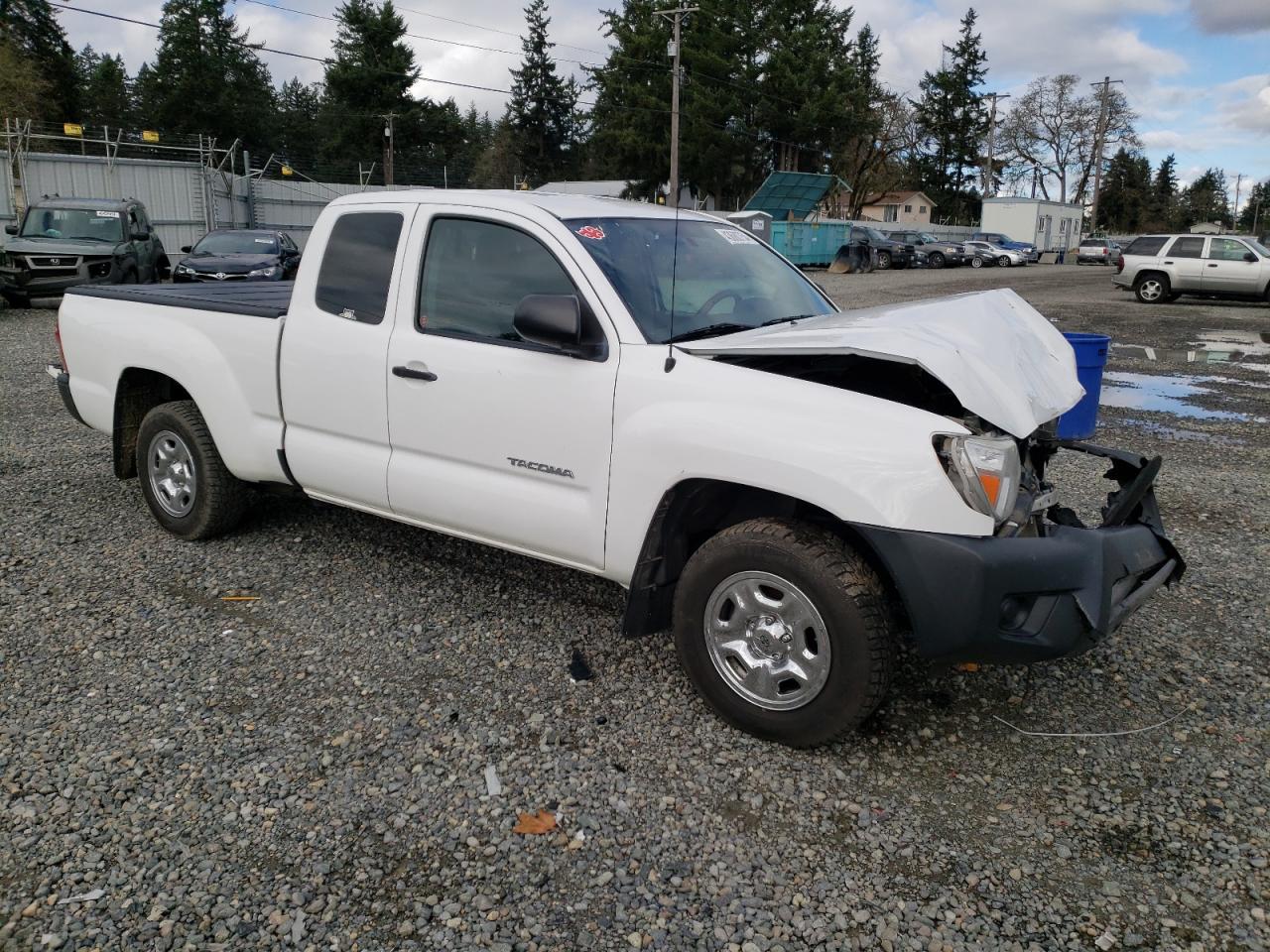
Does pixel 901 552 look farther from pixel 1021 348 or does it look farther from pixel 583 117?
pixel 583 117

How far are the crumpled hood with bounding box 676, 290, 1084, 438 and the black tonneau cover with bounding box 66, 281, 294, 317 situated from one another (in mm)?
2585

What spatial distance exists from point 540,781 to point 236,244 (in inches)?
669

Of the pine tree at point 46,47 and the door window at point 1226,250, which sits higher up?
the pine tree at point 46,47

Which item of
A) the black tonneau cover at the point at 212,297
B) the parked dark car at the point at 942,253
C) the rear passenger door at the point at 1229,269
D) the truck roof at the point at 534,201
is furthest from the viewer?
the parked dark car at the point at 942,253

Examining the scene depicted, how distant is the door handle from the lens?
4207mm

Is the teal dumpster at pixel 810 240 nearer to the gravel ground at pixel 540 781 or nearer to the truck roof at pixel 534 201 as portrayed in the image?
the truck roof at pixel 534 201

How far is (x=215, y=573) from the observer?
510 cm

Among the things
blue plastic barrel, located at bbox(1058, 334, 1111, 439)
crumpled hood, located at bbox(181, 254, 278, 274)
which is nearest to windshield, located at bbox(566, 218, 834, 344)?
blue plastic barrel, located at bbox(1058, 334, 1111, 439)

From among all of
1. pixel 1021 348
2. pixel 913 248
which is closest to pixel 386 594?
pixel 1021 348

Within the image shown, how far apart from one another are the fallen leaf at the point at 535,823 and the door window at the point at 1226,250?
24.7 m

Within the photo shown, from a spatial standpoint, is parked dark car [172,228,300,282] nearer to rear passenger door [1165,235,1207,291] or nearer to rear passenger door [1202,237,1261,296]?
rear passenger door [1165,235,1207,291]

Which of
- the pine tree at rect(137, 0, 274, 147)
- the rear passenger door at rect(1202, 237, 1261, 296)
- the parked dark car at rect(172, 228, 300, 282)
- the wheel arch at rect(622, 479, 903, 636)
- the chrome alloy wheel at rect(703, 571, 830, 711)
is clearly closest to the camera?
the chrome alloy wheel at rect(703, 571, 830, 711)

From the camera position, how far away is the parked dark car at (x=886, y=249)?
40.7 meters

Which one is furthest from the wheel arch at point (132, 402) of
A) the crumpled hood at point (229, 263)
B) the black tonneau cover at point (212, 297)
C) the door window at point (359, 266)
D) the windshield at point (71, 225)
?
the windshield at point (71, 225)
